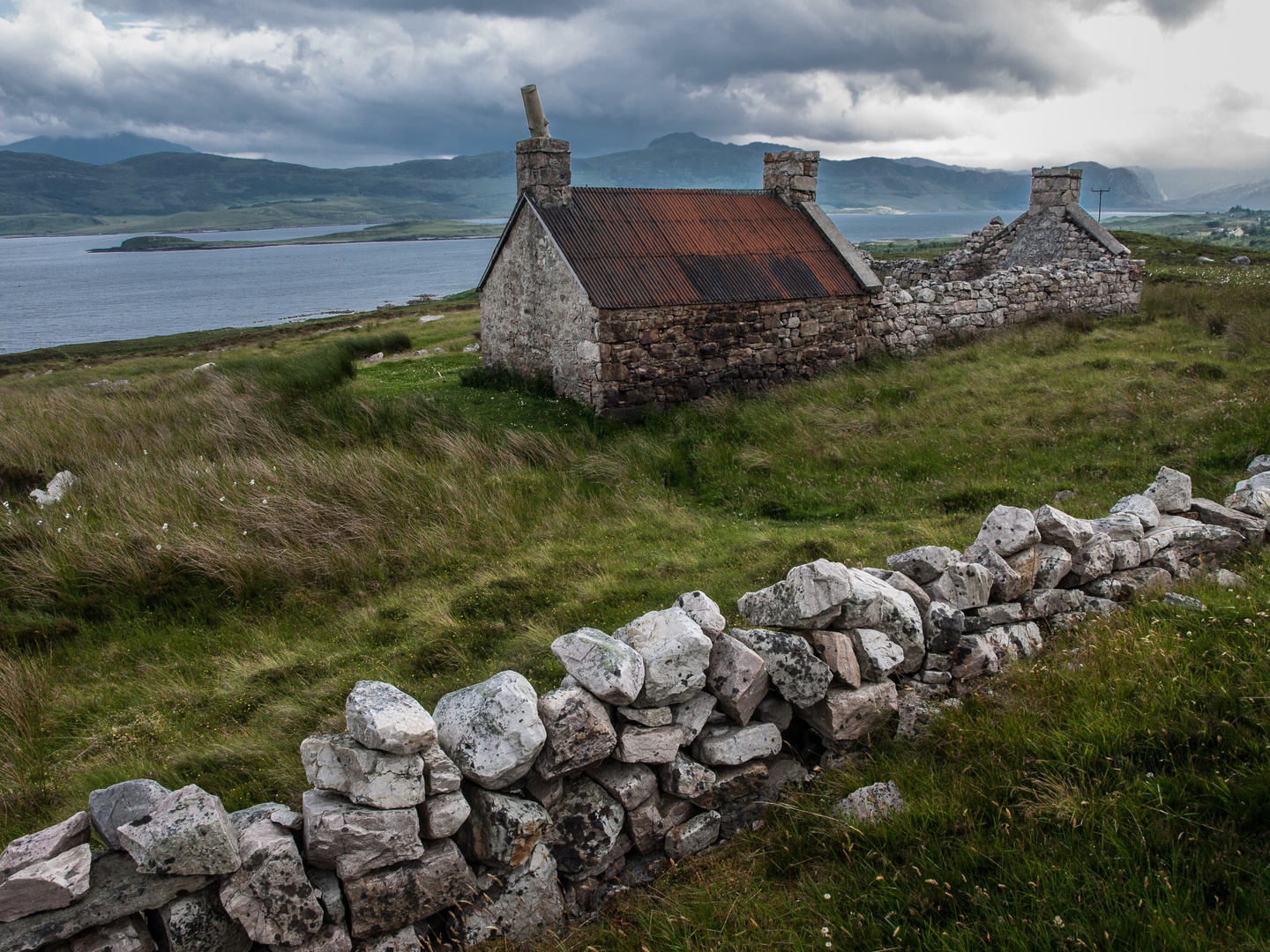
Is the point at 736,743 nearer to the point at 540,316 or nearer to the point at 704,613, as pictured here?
the point at 704,613

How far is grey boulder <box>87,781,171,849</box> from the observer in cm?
323

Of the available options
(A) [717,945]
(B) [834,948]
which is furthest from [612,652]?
(B) [834,948]

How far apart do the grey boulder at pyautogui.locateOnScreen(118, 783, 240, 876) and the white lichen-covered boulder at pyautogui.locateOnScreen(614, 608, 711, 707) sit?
197cm

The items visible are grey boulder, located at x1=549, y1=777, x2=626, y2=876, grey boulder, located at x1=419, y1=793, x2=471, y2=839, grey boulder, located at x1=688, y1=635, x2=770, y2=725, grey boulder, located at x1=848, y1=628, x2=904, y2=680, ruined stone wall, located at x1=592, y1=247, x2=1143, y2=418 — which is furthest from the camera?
ruined stone wall, located at x1=592, y1=247, x2=1143, y2=418

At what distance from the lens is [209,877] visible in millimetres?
3264

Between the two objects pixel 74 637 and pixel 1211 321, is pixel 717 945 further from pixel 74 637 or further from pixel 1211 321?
pixel 1211 321

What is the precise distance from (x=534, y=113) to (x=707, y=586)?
493 inches

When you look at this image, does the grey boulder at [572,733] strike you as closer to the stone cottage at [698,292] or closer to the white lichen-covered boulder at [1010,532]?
the white lichen-covered boulder at [1010,532]

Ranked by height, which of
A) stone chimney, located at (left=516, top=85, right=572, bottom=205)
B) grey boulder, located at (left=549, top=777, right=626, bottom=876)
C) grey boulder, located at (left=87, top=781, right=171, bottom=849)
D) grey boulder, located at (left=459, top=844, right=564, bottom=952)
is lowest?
grey boulder, located at (left=459, top=844, right=564, bottom=952)

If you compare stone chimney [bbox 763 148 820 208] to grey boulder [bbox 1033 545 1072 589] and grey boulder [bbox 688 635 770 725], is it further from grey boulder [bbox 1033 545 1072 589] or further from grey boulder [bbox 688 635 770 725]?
grey boulder [bbox 688 635 770 725]

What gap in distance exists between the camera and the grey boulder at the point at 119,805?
10.6 ft

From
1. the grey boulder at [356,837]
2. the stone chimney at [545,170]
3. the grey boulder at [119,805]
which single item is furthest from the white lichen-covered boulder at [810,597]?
the stone chimney at [545,170]

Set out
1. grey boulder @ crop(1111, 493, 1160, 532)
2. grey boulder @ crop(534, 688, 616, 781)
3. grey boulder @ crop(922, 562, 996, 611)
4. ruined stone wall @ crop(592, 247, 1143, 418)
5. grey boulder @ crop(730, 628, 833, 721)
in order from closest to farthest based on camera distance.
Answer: grey boulder @ crop(534, 688, 616, 781) < grey boulder @ crop(730, 628, 833, 721) < grey boulder @ crop(922, 562, 996, 611) < grey boulder @ crop(1111, 493, 1160, 532) < ruined stone wall @ crop(592, 247, 1143, 418)

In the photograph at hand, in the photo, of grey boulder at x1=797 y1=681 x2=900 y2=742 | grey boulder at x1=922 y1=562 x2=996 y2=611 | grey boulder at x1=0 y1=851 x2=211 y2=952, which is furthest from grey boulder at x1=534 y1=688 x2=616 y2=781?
grey boulder at x1=922 y1=562 x2=996 y2=611
